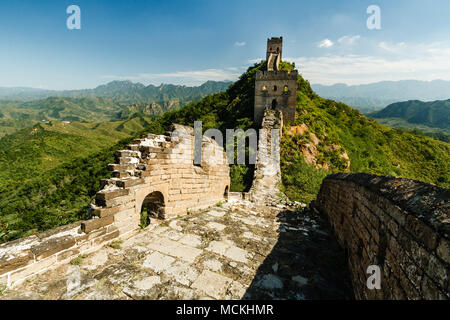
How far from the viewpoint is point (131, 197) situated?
437 cm

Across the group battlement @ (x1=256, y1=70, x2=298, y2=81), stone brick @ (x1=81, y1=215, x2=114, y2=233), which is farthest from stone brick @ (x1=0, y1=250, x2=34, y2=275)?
battlement @ (x1=256, y1=70, x2=298, y2=81)

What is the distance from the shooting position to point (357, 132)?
23391 mm

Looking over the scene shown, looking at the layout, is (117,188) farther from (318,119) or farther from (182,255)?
(318,119)

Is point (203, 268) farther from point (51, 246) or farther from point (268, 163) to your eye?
point (268, 163)

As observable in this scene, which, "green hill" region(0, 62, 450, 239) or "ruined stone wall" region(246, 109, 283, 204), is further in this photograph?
"green hill" region(0, 62, 450, 239)

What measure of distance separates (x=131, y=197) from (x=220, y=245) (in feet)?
7.23

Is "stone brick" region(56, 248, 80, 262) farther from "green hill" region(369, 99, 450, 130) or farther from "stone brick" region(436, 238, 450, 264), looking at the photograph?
"green hill" region(369, 99, 450, 130)

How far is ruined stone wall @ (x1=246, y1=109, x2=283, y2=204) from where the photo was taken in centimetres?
1061

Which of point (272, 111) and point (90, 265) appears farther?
point (272, 111)

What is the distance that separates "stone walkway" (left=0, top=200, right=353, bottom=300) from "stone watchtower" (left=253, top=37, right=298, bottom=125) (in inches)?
644

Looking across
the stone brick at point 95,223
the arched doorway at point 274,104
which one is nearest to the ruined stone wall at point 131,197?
the stone brick at point 95,223

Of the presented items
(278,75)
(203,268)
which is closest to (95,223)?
(203,268)
